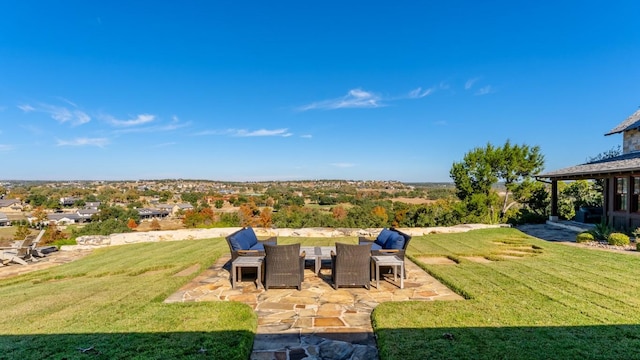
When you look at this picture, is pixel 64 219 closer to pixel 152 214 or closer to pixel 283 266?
pixel 152 214

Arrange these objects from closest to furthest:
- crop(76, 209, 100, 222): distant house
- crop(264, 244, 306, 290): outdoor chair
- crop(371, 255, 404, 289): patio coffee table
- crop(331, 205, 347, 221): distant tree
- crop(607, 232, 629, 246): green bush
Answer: crop(264, 244, 306, 290): outdoor chair < crop(371, 255, 404, 289): patio coffee table < crop(607, 232, 629, 246): green bush < crop(331, 205, 347, 221): distant tree < crop(76, 209, 100, 222): distant house

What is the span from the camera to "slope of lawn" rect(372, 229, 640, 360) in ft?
10.4

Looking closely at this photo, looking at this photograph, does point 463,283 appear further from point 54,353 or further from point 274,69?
point 274,69

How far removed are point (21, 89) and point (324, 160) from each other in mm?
24904

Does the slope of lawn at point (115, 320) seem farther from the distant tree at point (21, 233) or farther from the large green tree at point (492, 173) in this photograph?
the distant tree at point (21, 233)

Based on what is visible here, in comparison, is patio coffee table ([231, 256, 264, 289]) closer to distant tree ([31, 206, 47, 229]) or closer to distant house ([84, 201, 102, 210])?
distant tree ([31, 206, 47, 229])

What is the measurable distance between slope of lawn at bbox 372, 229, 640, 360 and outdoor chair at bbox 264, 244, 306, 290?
5.42 ft

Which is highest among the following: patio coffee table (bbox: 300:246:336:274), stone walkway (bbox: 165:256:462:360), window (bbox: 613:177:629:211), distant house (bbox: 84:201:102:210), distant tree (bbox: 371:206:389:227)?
window (bbox: 613:177:629:211)

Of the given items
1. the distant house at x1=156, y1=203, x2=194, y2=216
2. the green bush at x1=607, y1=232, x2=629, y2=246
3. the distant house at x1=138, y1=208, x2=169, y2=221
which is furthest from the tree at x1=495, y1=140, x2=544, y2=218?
the distant house at x1=138, y1=208, x2=169, y2=221

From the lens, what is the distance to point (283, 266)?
5.36 meters

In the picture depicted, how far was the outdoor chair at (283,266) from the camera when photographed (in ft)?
17.4

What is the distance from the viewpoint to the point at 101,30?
1247 cm

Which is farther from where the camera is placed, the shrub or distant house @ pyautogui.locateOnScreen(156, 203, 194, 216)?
distant house @ pyautogui.locateOnScreen(156, 203, 194, 216)

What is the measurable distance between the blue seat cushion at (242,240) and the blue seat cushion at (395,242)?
328cm
